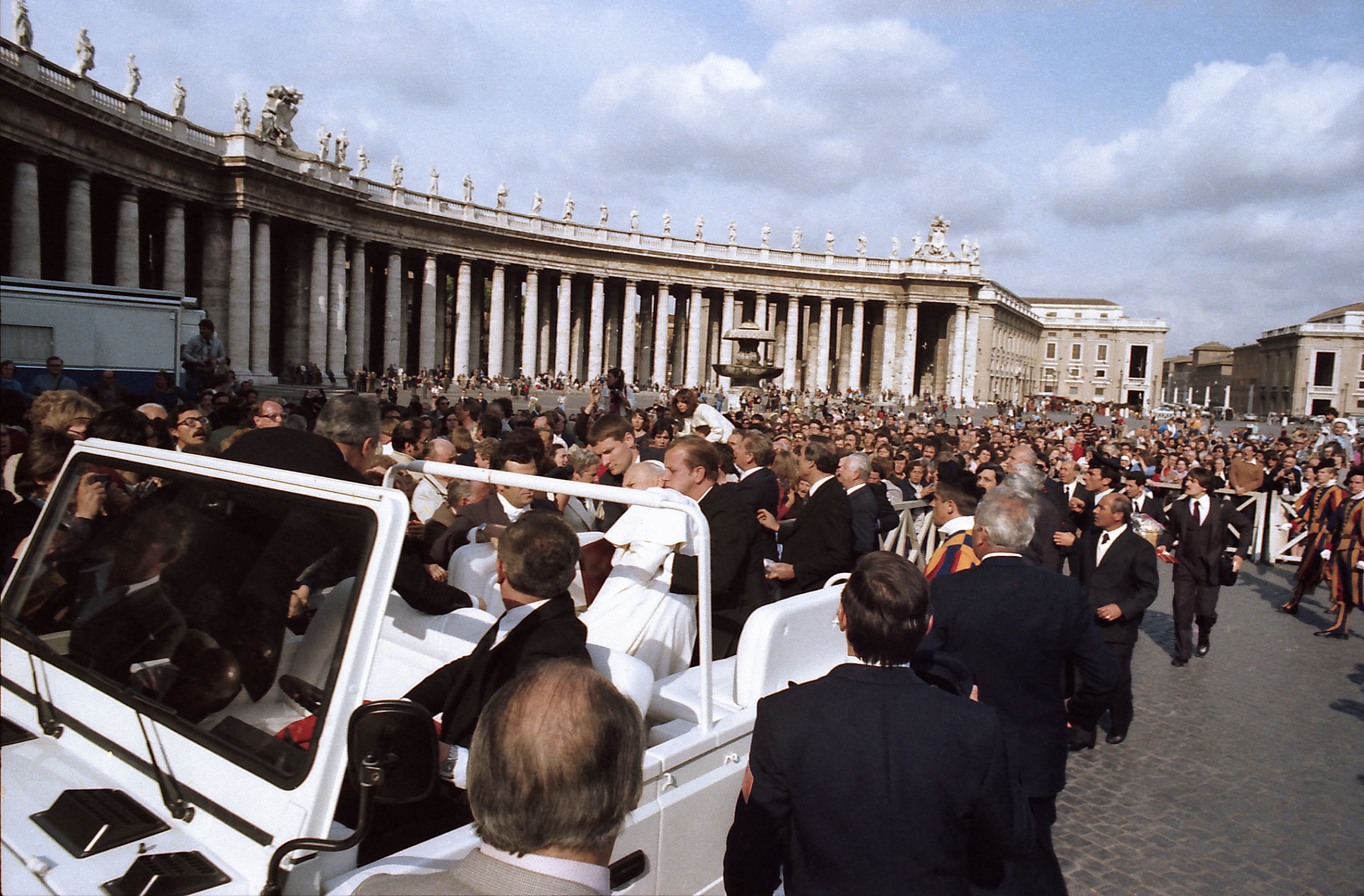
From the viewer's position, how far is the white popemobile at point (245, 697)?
6.93 feet

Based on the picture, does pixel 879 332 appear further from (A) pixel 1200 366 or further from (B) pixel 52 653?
(A) pixel 1200 366

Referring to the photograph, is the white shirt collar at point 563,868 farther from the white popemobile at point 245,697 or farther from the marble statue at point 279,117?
the marble statue at point 279,117

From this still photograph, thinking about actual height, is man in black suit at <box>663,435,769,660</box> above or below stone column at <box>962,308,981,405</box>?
below

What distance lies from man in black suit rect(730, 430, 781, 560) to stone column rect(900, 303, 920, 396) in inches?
2320

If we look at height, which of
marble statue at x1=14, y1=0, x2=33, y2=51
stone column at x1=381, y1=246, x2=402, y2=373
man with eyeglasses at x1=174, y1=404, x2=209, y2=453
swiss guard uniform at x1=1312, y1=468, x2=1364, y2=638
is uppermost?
marble statue at x1=14, y1=0, x2=33, y2=51

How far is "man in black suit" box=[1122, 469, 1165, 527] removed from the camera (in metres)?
9.24

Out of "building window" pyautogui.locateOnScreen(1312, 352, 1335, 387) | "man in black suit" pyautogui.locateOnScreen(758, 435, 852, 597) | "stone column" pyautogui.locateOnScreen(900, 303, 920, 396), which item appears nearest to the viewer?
"man in black suit" pyautogui.locateOnScreen(758, 435, 852, 597)

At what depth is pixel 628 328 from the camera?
57.4 meters

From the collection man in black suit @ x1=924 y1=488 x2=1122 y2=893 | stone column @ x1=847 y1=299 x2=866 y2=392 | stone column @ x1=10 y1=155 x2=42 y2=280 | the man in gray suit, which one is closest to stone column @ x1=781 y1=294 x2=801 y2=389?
stone column @ x1=847 y1=299 x2=866 y2=392

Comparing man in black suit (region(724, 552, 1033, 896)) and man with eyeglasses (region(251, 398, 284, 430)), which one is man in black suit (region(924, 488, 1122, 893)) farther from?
man with eyeglasses (region(251, 398, 284, 430))

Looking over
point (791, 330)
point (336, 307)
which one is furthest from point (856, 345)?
point (336, 307)

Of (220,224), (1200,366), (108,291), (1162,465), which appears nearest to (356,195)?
(220,224)

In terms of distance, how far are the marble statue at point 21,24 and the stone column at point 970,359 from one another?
58.1m

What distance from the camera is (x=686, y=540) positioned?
13.1 ft
